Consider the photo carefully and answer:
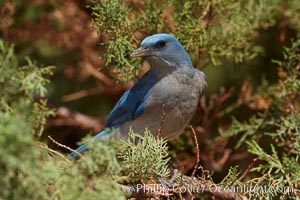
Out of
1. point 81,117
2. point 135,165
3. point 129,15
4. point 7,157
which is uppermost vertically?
point 129,15

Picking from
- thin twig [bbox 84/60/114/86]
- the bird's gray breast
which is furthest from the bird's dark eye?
thin twig [bbox 84/60/114/86]

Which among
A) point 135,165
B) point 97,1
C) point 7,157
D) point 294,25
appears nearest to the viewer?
point 7,157

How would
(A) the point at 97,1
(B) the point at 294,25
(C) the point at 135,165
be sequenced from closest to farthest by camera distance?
1. (C) the point at 135,165
2. (A) the point at 97,1
3. (B) the point at 294,25

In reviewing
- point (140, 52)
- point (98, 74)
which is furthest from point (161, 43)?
point (98, 74)

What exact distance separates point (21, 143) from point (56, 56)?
97.3 inches

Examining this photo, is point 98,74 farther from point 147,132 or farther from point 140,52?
point 147,132

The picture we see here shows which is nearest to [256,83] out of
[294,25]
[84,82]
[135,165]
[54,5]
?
[294,25]

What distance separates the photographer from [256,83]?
411cm

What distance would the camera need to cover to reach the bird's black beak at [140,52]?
3274 millimetres

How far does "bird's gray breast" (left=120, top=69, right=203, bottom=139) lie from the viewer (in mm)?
3574

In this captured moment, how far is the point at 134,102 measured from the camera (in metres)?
3.69

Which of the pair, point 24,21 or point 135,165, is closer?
point 135,165

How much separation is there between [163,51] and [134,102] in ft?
1.26

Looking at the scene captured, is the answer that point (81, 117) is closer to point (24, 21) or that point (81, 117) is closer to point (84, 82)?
point (84, 82)
